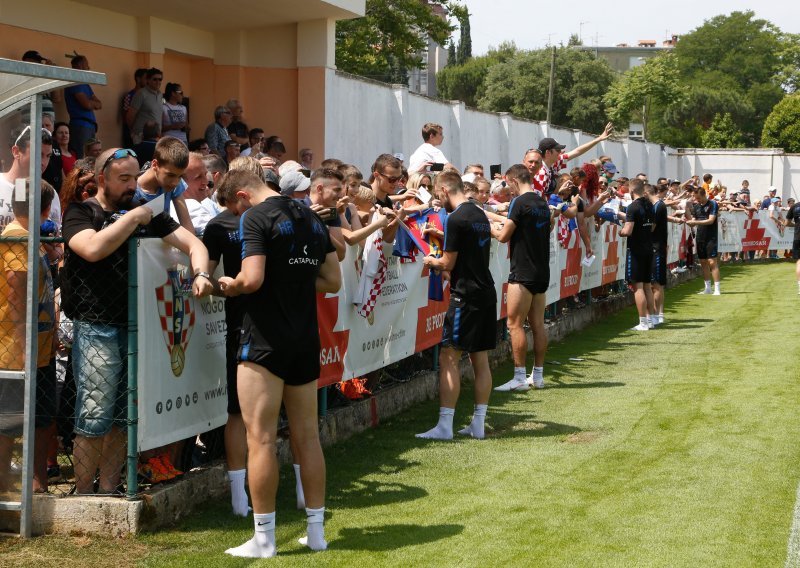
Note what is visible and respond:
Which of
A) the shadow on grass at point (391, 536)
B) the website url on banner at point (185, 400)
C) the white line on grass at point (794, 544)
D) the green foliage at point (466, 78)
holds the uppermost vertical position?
the green foliage at point (466, 78)

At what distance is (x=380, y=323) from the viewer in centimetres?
983

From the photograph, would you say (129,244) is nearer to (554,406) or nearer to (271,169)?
(271,169)

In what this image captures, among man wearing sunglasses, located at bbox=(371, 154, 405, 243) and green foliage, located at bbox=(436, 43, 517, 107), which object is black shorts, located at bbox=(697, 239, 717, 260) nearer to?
man wearing sunglasses, located at bbox=(371, 154, 405, 243)

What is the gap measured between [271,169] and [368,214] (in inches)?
64.9

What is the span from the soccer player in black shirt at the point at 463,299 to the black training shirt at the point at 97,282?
11.1 feet

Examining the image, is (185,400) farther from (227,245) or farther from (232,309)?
(227,245)

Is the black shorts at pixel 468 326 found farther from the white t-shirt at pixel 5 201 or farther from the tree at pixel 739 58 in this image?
Result: the tree at pixel 739 58

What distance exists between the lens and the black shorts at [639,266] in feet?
53.9

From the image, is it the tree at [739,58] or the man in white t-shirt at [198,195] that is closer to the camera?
the man in white t-shirt at [198,195]

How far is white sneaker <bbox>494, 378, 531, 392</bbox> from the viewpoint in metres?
11.6

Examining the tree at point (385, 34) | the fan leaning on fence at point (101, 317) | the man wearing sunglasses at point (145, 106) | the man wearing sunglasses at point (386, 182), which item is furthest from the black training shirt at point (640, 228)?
the tree at point (385, 34)

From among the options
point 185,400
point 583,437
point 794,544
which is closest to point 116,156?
point 185,400

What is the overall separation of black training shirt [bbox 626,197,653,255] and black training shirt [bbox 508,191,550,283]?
5233 millimetres

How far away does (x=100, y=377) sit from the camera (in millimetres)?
6254
